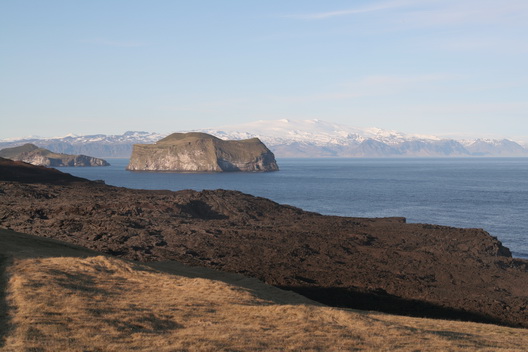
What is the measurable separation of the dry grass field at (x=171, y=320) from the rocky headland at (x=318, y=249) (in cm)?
648

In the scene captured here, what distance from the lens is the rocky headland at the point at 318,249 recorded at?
31.1 metres

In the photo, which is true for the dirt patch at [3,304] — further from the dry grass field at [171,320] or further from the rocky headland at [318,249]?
the rocky headland at [318,249]

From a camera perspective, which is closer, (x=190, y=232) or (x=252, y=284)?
(x=252, y=284)

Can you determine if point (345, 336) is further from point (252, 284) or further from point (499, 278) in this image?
point (499, 278)

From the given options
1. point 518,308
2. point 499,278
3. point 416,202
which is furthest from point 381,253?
point 416,202

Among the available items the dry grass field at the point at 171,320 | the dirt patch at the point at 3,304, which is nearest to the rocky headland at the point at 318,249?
the dry grass field at the point at 171,320

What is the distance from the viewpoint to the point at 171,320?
19.5 meters

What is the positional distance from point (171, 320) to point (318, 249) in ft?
82.1

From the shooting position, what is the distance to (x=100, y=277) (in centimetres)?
Result: 2495

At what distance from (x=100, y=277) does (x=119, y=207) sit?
31.4 m

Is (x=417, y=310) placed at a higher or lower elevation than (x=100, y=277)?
lower

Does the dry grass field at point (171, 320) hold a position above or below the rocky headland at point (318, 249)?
above

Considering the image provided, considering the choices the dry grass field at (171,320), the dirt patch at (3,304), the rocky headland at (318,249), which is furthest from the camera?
the rocky headland at (318,249)

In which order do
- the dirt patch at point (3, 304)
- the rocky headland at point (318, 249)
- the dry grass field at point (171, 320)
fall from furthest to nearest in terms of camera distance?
1. the rocky headland at point (318, 249)
2. the dry grass field at point (171, 320)
3. the dirt patch at point (3, 304)
